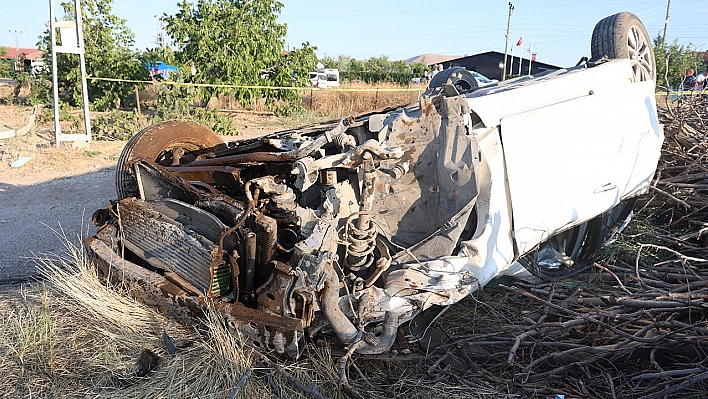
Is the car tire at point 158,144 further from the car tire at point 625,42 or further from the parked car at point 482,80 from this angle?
the car tire at point 625,42

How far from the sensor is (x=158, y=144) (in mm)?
4422

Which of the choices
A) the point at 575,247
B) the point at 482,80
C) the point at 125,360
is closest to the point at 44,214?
the point at 125,360

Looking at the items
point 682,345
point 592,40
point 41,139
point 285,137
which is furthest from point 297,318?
point 41,139

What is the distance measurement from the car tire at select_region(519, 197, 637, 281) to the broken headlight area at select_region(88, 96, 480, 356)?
135 cm

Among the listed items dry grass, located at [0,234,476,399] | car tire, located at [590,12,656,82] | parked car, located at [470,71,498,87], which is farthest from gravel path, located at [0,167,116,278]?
car tire, located at [590,12,656,82]

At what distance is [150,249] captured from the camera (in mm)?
3508

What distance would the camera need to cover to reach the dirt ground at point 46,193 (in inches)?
219

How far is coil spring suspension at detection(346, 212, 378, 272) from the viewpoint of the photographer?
10.7 feet

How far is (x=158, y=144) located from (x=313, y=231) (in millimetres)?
2080

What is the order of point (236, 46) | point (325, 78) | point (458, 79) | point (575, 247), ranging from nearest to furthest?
point (575, 247) → point (458, 79) → point (236, 46) → point (325, 78)

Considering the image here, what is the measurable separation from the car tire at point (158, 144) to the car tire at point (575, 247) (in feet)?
9.39

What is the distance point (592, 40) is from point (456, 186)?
3.29 metres

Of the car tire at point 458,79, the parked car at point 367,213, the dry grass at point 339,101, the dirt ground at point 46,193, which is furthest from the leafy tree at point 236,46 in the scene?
the parked car at point 367,213

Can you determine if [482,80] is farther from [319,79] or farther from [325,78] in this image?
[325,78]
